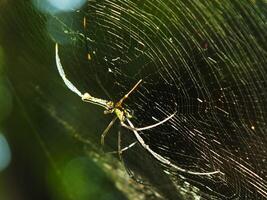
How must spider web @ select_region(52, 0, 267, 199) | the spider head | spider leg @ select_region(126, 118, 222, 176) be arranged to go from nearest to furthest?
spider web @ select_region(52, 0, 267, 199) < spider leg @ select_region(126, 118, 222, 176) < the spider head

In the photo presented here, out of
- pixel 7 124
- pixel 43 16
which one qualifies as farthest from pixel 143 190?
pixel 43 16

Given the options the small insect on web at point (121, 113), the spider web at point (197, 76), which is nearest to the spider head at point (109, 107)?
the small insect on web at point (121, 113)

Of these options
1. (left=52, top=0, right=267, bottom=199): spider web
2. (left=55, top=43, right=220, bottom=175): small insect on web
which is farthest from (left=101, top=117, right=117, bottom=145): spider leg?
(left=52, top=0, right=267, bottom=199): spider web

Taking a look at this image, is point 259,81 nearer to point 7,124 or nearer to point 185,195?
point 185,195

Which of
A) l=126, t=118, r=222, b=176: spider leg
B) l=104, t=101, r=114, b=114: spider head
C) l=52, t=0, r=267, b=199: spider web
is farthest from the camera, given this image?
l=104, t=101, r=114, b=114: spider head

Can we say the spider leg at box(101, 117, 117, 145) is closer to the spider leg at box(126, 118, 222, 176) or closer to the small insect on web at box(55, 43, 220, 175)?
the small insect on web at box(55, 43, 220, 175)

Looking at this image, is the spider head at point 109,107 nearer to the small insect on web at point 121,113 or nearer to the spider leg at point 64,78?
the small insect on web at point 121,113

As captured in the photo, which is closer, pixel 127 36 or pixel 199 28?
pixel 199 28
